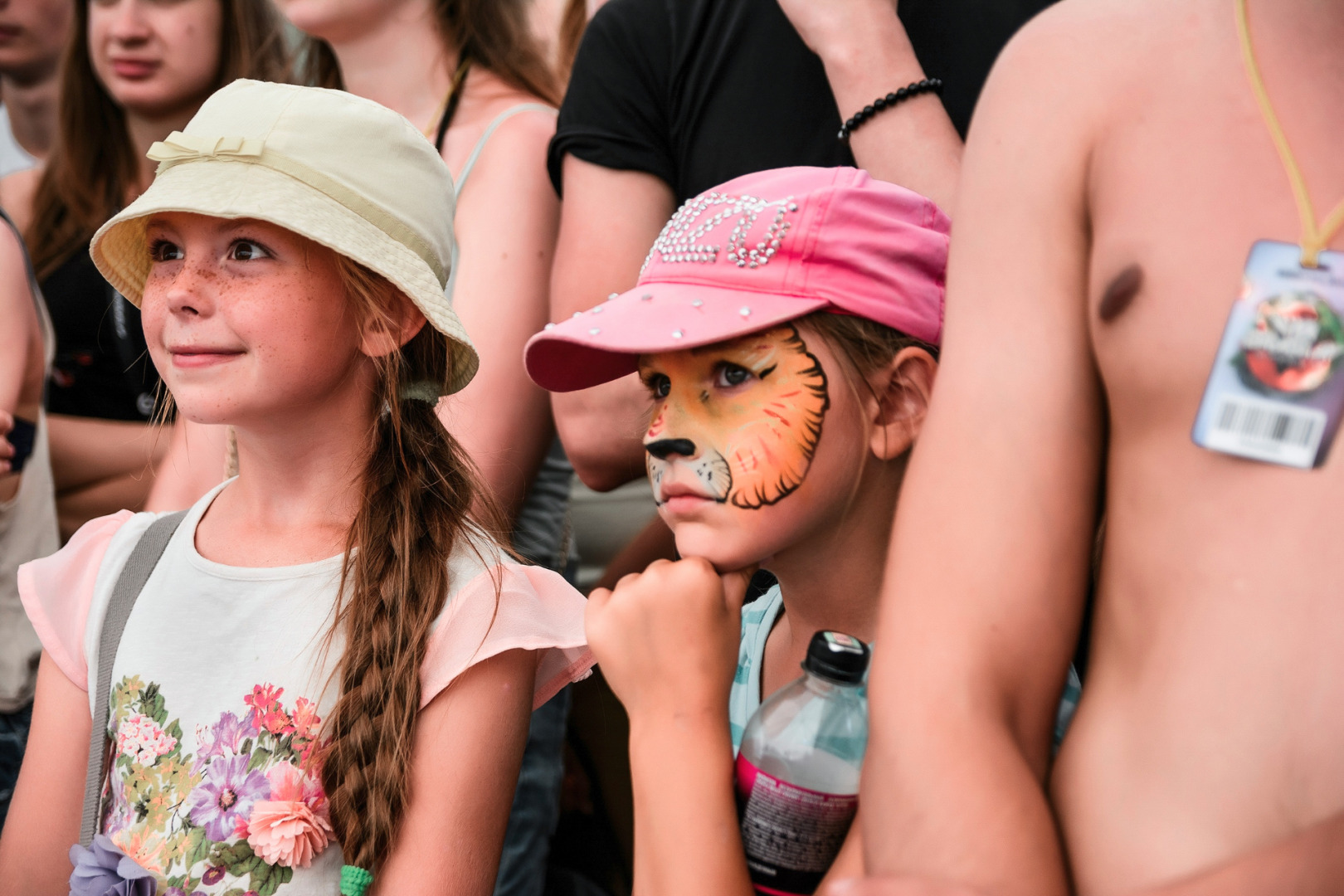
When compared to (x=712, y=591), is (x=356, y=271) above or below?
above

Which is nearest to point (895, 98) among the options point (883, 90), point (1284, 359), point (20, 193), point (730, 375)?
point (883, 90)

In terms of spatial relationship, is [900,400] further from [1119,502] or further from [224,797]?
[224,797]

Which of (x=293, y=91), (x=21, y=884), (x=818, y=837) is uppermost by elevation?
(x=293, y=91)

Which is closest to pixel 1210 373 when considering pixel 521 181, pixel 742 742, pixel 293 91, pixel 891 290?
pixel 891 290

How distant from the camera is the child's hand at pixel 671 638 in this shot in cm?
139

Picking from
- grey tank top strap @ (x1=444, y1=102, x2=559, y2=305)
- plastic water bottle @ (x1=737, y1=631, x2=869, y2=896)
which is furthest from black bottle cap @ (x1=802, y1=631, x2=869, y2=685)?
grey tank top strap @ (x1=444, y1=102, x2=559, y2=305)

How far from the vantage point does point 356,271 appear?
1.79 metres

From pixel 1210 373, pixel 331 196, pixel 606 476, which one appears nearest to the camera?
pixel 1210 373

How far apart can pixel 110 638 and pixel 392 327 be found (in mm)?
620

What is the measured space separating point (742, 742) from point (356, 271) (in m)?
0.90

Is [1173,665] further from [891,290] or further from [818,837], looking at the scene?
[891,290]

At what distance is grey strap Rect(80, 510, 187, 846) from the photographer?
→ 1758 mm

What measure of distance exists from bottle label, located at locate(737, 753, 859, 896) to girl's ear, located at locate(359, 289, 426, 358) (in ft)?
2.92

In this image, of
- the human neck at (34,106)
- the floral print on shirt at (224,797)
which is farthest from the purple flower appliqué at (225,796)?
the human neck at (34,106)
